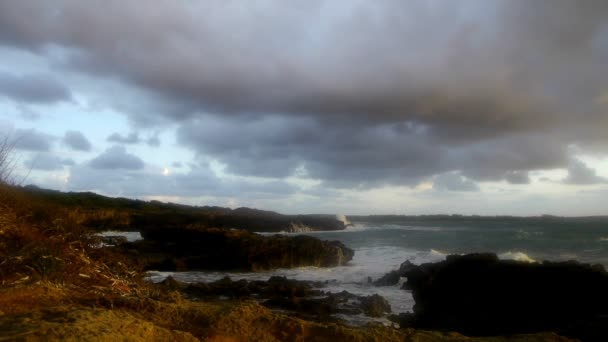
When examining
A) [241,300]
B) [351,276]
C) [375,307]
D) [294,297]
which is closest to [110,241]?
[241,300]

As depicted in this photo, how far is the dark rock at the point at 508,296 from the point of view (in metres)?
12.4

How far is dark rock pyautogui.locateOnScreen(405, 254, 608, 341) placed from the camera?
12.4 meters

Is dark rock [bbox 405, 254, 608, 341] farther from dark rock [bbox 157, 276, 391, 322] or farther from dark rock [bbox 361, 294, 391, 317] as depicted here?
dark rock [bbox 157, 276, 391, 322]

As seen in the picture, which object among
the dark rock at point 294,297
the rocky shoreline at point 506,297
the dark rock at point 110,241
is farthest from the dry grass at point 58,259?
the rocky shoreline at point 506,297

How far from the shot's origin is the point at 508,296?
46.1 feet

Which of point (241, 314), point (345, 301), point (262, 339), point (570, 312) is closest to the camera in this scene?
point (262, 339)

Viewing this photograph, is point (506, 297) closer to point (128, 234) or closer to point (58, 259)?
point (58, 259)

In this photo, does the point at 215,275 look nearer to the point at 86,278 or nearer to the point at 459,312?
the point at 459,312

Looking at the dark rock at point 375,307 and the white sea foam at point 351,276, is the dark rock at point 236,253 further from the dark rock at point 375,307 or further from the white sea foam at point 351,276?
the dark rock at point 375,307

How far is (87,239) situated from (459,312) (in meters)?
10.7

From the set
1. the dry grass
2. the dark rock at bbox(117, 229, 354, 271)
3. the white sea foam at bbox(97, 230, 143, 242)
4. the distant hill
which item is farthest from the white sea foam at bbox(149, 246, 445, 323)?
the white sea foam at bbox(97, 230, 143, 242)

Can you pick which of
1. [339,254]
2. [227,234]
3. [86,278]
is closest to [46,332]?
[86,278]

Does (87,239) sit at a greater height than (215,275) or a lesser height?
greater

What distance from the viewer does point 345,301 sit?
58.0 feet
